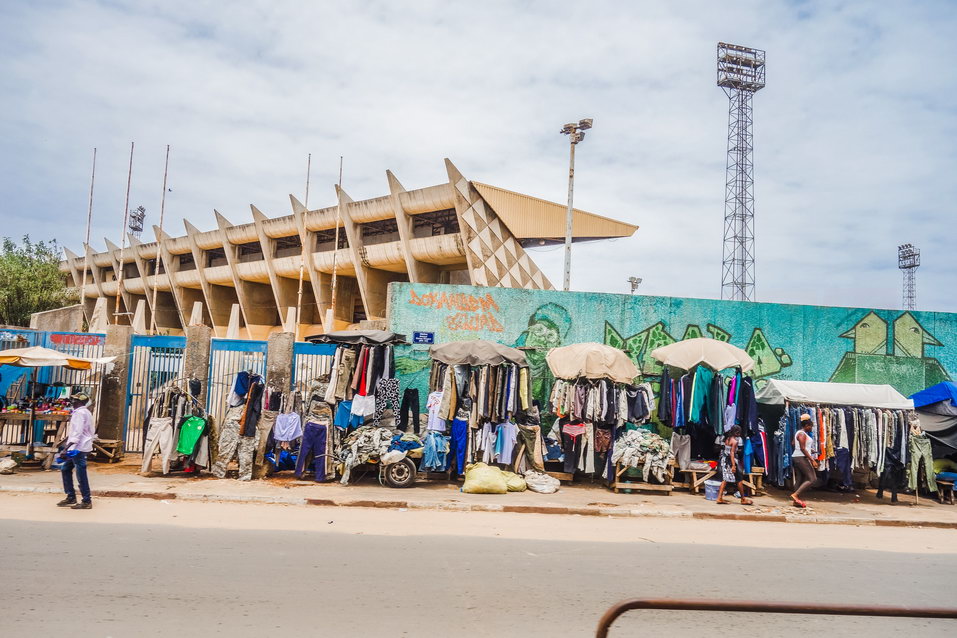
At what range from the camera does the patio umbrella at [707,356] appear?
1252 centimetres

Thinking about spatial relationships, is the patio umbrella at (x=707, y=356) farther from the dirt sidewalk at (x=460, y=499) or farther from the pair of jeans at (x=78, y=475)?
the pair of jeans at (x=78, y=475)

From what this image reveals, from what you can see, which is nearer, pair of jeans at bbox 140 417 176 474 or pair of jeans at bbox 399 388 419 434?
pair of jeans at bbox 140 417 176 474

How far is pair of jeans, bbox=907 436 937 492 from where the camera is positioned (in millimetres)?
12242

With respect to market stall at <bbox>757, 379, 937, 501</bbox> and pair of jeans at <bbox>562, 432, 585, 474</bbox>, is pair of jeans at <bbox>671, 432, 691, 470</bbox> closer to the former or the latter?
market stall at <bbox>757, 379, 937, 501</bbox>

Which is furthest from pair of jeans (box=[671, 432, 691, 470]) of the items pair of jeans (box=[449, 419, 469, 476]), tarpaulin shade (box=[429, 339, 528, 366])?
pair of jeans (box=[449, 419, 469, 476])

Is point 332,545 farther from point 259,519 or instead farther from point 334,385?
point 334,385

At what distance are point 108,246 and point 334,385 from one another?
180 feet

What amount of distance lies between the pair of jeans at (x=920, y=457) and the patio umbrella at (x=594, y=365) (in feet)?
18.0

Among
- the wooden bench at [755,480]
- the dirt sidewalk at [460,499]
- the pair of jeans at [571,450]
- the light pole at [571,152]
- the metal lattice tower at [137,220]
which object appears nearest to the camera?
the dirt sidewalk at [460,499]

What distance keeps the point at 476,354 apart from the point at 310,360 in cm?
406

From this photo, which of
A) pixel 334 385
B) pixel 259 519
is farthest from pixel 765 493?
pixel 259 519

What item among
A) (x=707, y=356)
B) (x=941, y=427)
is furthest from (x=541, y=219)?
(x=941, y=427)

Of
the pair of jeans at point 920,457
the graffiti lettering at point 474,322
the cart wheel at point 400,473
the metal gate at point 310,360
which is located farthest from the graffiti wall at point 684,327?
the cart wheel at point 400,473

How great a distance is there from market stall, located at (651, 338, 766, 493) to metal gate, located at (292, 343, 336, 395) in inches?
283
